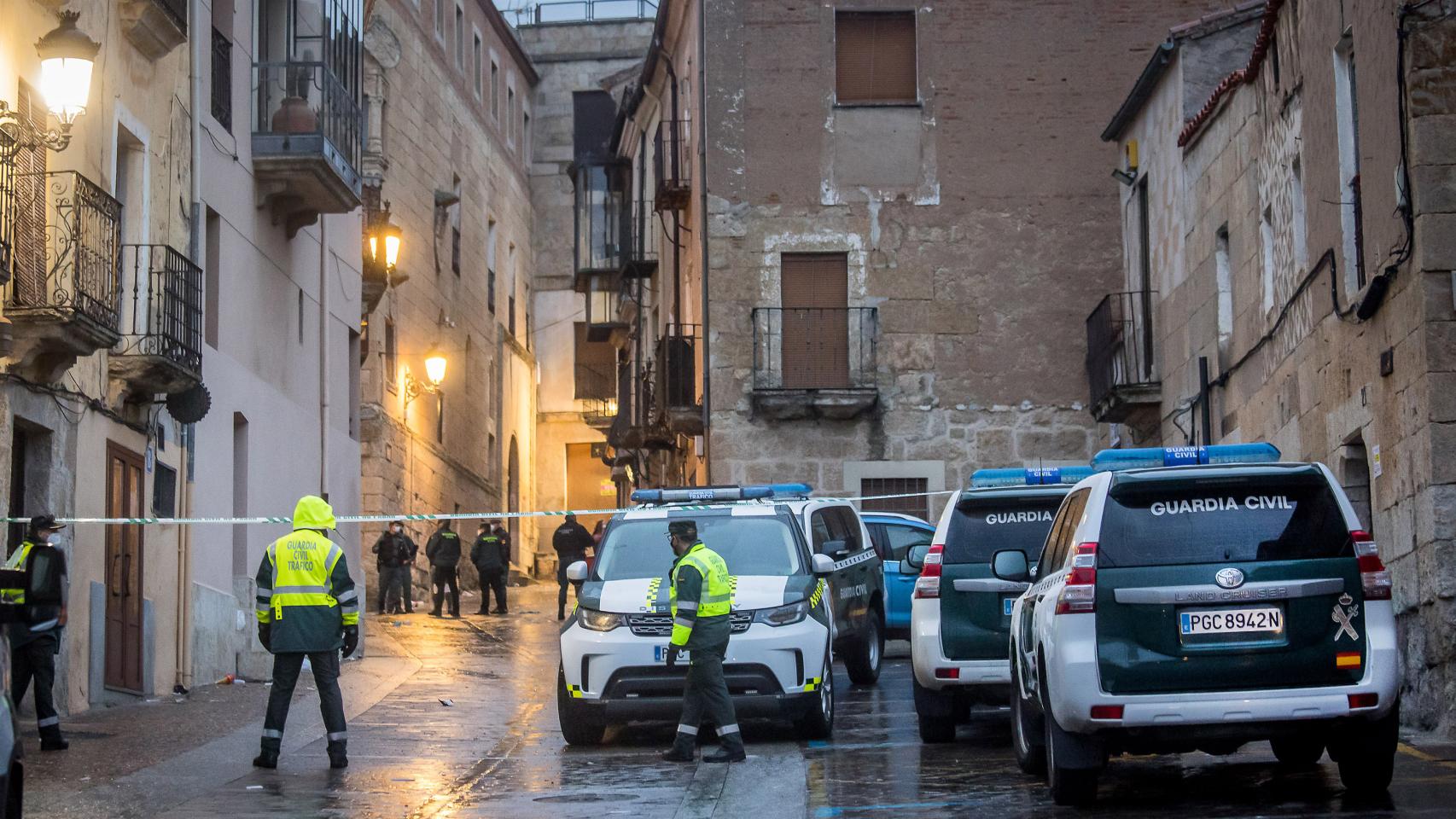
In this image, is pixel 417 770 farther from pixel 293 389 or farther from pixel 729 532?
pixel 293 389

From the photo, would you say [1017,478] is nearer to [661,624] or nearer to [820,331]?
[661,624]

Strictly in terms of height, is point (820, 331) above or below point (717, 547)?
above

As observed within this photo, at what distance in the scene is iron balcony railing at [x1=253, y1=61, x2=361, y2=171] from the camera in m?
23.1

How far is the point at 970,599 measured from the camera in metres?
14.2

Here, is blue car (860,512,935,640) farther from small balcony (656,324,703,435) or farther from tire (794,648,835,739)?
small balcony (656,324,703,435)

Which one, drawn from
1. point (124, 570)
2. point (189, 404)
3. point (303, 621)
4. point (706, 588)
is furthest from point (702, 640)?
point (189, 404)

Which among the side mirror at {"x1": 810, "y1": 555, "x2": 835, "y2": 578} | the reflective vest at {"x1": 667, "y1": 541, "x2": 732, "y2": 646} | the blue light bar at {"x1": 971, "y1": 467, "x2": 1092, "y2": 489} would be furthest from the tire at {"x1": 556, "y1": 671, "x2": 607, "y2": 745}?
the blue light bar at {"x1": 971, "y1": 467, "x2": 1092, "y2": 489}

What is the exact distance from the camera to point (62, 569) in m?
14.4

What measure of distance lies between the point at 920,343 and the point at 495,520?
19190 millimetres

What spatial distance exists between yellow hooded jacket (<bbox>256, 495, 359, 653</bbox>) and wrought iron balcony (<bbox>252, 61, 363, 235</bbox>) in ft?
33.6

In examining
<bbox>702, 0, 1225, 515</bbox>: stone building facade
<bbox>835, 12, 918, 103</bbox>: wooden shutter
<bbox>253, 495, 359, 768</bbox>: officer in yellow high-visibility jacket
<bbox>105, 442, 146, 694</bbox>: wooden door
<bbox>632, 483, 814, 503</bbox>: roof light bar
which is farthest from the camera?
<bbox>835, 12, 918, 103</bbox>: wooden shutter

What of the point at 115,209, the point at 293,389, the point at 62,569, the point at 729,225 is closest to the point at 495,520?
the point at 729,225

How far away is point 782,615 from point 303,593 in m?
3.40

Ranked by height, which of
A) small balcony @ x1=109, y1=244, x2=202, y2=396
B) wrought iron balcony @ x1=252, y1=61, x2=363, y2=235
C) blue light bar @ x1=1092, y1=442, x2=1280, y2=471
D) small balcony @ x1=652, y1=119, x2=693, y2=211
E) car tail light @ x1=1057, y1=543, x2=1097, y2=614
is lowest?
car tail light @ x1=1057, y1=543, x2=1097, y2=614
